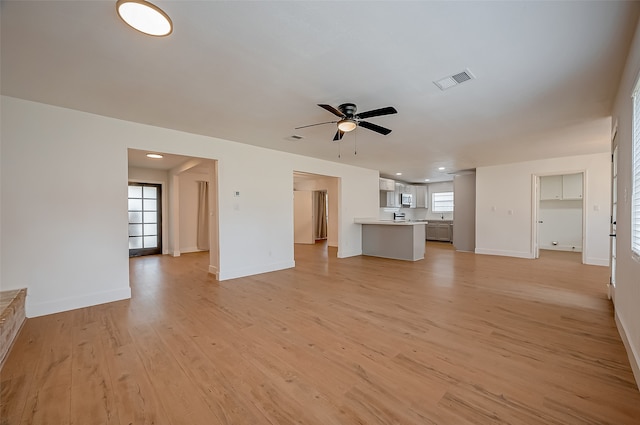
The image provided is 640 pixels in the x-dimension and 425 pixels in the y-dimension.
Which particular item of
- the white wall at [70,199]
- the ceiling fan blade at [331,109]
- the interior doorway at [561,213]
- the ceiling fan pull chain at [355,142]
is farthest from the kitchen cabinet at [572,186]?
the white wall at [70,199]

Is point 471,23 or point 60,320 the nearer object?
point 471,23

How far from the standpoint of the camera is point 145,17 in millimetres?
1707

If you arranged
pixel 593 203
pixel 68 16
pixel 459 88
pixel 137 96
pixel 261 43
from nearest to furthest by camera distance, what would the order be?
pixel 68 16 < pixel 261 43 < pixel 459 88 < pixel 137 96 < pixel 593 203

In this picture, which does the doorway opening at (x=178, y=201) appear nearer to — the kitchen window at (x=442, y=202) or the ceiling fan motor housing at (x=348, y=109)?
the ceiling fan motor housing at (x=348, y=109)

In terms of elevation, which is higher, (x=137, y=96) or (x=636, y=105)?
(x=137, y=96)

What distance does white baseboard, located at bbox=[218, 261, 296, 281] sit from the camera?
4.65m

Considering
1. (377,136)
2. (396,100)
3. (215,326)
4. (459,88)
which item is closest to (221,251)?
(215,326)

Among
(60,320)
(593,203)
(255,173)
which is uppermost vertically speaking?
(255,173)

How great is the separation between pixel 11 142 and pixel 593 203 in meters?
9.96

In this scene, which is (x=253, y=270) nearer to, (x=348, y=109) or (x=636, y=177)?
(x=348, y=109)

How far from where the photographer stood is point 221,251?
4.64 m

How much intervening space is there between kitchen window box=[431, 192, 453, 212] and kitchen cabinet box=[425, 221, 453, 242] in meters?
0.99

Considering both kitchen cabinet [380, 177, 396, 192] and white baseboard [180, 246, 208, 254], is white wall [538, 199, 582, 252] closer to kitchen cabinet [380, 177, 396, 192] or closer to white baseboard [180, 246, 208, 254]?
kitchen cabinet [380, 177, 396, 192]

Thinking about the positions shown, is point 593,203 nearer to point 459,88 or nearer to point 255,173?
point 459,88
